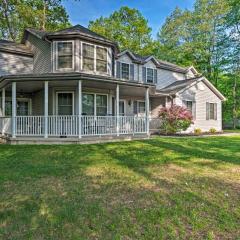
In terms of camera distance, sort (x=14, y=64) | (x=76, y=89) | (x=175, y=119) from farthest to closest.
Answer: (x=175, y=119) → (x=14, y=64) → (x=76, y=89)

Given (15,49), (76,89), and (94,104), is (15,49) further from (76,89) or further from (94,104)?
(94,104)

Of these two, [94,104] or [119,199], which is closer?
[119,199]

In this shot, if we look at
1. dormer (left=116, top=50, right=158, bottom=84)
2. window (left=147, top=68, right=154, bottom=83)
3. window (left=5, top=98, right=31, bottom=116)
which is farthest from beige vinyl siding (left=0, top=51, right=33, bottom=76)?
window (left=147, top=68, right=154, bottom=83)

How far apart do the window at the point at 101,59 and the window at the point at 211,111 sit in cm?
1098

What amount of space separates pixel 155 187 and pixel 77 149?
537 centimetres

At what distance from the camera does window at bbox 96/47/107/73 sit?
51.3 feet

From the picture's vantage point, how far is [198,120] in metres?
21.2

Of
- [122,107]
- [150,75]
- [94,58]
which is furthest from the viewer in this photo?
[150,75]

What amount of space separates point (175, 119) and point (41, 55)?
32.8 feet

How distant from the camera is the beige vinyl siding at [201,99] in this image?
20.3 metres

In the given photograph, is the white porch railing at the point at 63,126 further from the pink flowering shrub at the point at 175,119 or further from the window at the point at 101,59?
the pink flowering shrub at the point at 175,119

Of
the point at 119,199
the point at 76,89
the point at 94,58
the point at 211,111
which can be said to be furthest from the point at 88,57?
the point at 211,111

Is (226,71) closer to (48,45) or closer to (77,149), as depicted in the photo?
(48,45)

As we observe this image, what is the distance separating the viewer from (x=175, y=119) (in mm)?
17641
